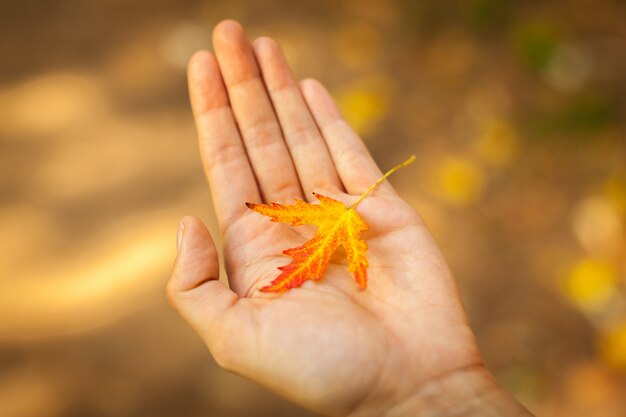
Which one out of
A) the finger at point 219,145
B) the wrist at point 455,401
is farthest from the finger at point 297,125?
the wrist at point 455,401

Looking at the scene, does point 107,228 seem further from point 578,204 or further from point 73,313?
point 578,204

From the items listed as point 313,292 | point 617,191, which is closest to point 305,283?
point 313,292

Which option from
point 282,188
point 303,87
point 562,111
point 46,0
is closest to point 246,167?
point 282,188

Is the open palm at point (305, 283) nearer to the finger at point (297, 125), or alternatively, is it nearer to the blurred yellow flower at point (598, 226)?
the finger at point (297, 125)

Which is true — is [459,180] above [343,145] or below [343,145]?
below

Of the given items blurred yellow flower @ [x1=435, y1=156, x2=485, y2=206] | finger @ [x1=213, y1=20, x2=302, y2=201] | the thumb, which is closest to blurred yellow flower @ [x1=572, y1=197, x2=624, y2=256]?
blurred yellow flower @ [x1=435, y1=156, x2=485, y2=206]

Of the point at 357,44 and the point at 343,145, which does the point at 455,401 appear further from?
the point at 357,44

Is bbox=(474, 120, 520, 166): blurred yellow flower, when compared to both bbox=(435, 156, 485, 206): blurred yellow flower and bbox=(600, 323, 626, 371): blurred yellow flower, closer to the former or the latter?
bbox=(435, 156, 485, 206): blurred yellow flower

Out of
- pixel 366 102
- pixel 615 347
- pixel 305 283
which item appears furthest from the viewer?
pixel 366 102
